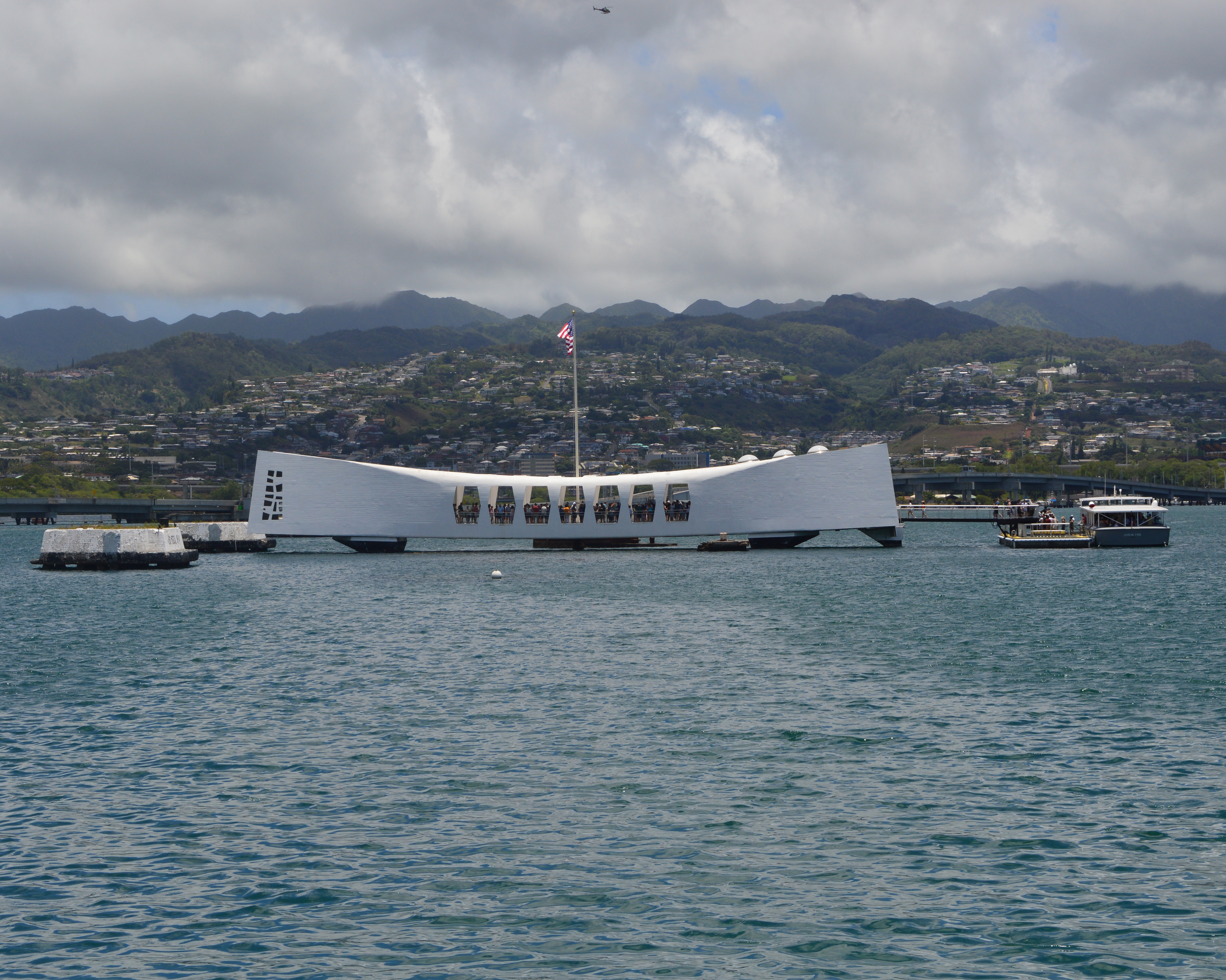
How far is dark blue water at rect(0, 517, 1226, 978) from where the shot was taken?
9.27m

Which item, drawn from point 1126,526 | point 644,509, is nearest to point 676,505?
point 644,509

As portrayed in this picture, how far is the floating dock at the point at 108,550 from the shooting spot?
55781 mm

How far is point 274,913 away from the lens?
9.97m

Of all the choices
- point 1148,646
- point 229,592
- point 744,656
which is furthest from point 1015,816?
point 229,592

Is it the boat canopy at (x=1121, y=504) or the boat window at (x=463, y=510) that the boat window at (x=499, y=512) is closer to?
the boat window at (x=463, y=510)

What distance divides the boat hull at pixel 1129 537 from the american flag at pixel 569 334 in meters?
34.1

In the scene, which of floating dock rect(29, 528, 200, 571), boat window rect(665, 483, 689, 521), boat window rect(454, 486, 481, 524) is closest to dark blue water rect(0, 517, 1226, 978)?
floating dock rect(29, 528, 200, 571)

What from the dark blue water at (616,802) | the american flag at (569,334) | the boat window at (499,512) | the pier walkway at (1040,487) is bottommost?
the dark blue water at (616,802)

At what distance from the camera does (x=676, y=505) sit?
60469 millimetres

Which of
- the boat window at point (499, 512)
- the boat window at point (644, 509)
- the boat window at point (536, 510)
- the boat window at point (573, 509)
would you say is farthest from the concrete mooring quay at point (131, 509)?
the boat window at point (644, 509)

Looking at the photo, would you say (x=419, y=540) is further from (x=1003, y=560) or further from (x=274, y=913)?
(x=274, y=913)

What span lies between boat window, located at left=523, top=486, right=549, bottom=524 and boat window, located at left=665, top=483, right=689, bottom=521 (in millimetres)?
6298

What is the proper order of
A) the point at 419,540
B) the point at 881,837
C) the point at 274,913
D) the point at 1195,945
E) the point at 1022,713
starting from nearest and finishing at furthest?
the point at 1195,945 < the point at 274,913 < the point at 881,837 < the point at 1022,713 < the point at 419,540

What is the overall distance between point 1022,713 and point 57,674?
62.9 ft
